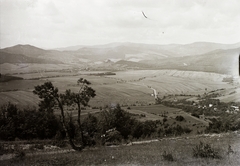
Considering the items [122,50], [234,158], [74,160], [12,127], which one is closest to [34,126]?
[12,127]

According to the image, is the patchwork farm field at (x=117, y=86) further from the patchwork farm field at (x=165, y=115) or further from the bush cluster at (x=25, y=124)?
the bush cluster at (x=25, y=124)

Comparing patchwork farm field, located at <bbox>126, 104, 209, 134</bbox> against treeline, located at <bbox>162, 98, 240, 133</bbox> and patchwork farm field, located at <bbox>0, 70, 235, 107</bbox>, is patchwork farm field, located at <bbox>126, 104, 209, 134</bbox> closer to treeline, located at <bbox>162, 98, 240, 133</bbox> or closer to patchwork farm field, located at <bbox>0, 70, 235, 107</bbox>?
treeline, located at <bbox>162, 98, 240, 133</bbox>

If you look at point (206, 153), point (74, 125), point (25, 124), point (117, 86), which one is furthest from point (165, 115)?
point (206, 153)

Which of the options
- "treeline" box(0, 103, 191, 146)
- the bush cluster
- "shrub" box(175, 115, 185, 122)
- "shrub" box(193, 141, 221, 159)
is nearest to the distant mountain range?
the bush cluster

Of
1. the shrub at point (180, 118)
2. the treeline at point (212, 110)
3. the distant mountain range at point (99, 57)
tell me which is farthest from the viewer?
the distant mountain range at point (99, 57)

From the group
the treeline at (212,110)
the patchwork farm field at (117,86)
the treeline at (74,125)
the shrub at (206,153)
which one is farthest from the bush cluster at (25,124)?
the shrub at (206,153)

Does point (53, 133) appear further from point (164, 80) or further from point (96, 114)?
point (164, 80)
